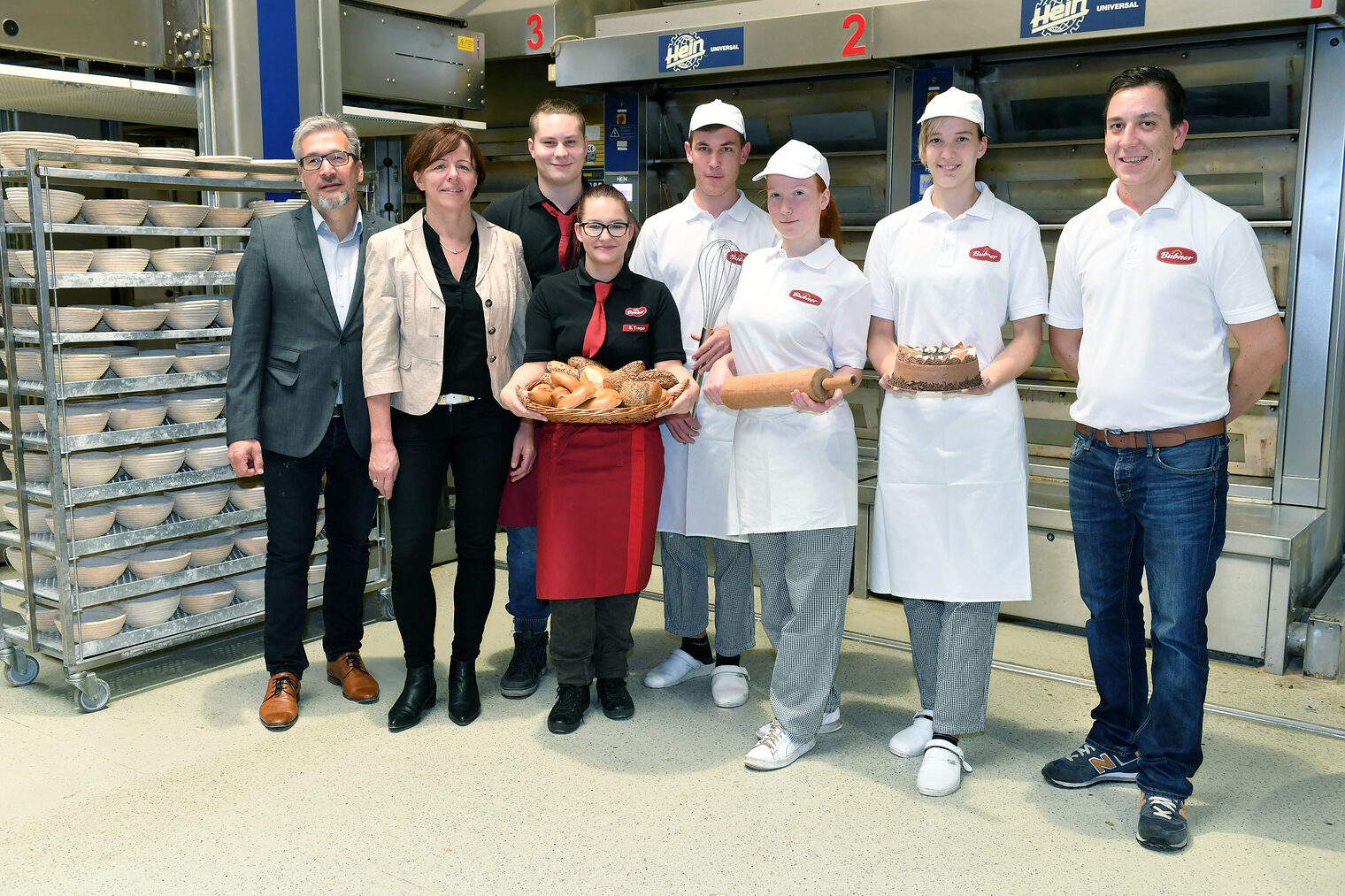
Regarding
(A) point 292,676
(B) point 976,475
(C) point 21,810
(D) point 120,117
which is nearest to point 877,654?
(B) point 976,475

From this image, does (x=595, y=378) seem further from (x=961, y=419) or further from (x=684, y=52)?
(x=684, y=52)

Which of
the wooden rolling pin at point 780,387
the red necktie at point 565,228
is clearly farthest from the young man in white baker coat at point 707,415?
the wooden rolling pin at point 780,387

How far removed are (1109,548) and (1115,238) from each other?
2.22 feet

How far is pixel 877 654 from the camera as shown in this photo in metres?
3.54

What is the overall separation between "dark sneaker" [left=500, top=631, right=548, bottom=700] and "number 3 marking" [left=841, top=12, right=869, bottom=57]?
2131 millimetres

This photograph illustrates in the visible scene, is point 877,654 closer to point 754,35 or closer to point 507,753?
point 507,753

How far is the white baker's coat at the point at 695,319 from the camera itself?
3016 mm

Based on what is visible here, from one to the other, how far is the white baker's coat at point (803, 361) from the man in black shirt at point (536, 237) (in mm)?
704

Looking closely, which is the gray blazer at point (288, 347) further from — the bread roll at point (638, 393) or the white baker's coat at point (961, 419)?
the white baker's coat at point (961, 419)

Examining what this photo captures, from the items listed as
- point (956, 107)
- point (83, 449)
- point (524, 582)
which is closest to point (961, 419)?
point (956, 107)

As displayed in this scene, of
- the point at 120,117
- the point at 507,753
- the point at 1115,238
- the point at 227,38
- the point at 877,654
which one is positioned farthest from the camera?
the point at 120,117

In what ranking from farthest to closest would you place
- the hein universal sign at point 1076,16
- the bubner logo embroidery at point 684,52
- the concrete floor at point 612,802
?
1. the bubner logo embroidery at point 684,52
2. the hein universal sign at point 1076,16
3. the concrete floor at point 612,802

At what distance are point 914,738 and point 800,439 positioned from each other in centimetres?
84

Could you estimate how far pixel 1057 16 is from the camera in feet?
10.8
